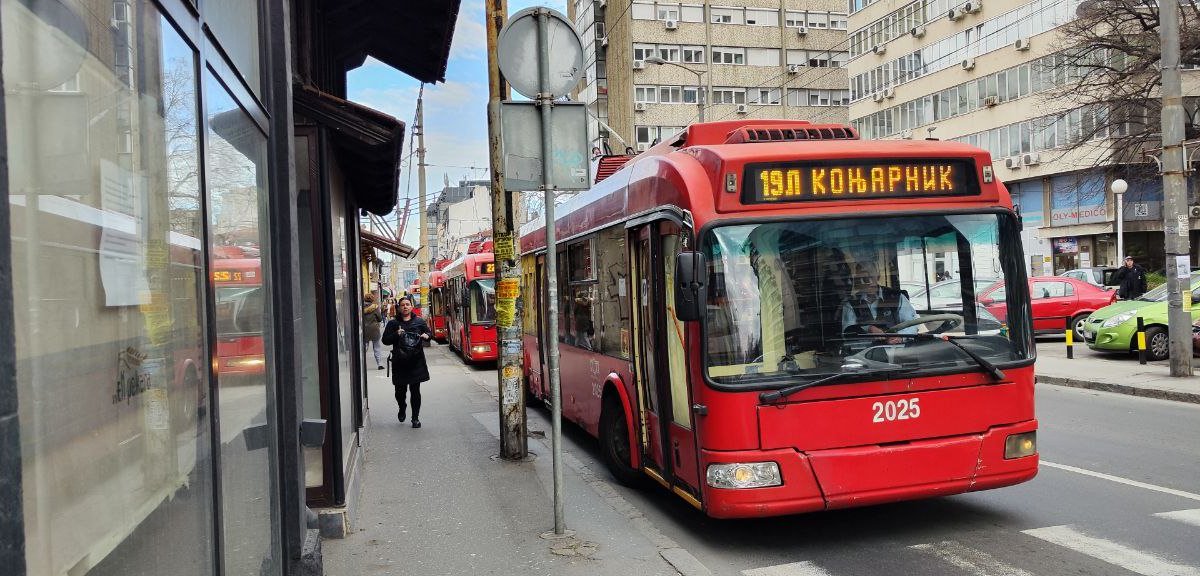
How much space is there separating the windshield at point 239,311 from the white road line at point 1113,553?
4890 millimetres

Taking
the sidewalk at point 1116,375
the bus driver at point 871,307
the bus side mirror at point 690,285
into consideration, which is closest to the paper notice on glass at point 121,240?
the bus side mirror at point 690,285

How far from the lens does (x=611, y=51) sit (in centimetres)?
6297

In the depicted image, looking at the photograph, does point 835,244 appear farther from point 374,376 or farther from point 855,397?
point 374,376

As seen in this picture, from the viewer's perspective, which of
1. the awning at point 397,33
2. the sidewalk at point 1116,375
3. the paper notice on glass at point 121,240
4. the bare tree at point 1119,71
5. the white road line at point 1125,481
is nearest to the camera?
the paper notice on glass at point 121,240

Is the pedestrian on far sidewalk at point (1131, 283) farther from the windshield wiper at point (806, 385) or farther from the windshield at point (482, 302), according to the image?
the windshield wiper at point (806, 385)

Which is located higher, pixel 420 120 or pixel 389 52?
pixel 420 120

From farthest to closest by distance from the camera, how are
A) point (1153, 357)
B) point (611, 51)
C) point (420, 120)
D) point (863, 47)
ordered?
point (611, 51), point (863, 47), point (420, 120), point (1153, 357)

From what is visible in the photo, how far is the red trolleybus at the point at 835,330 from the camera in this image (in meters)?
5.52

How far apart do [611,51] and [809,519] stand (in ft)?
195

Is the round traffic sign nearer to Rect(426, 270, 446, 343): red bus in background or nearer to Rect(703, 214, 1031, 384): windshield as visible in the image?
Rect(703, 214, 1031, 384): windshield

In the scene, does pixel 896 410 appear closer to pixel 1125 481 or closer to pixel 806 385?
pixel 806 385

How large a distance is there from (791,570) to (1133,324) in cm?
1339

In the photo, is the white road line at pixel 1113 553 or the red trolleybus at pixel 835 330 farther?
the red trolleybus at pixel 835 330

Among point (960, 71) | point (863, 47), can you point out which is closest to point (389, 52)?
point (960, 71)
